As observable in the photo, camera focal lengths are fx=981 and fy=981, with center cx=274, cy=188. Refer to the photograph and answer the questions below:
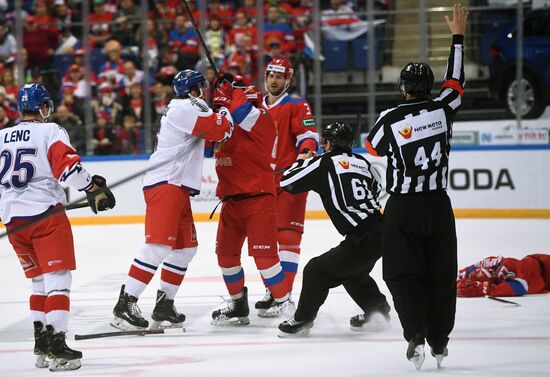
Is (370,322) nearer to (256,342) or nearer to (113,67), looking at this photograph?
(256,342)

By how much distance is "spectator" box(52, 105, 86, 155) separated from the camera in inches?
464

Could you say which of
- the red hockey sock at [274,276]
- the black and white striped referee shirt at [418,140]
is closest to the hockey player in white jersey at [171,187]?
the red hockey sock at [274,276]

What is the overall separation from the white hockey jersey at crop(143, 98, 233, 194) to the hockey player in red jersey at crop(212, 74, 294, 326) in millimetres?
166

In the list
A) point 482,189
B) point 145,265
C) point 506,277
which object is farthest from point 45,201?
Result: point 482,189

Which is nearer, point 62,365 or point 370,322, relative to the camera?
point 62,365

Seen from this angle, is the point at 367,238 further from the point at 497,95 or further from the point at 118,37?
the point at 118,37

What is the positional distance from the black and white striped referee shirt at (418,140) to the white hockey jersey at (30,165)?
4.98 ft

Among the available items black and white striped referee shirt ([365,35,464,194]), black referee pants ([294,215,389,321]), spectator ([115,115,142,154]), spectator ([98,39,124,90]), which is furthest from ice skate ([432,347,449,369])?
spectator ([98,39,124,90])

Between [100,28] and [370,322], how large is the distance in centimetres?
789

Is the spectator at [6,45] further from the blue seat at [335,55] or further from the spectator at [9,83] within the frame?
the blue seat at [335,55]

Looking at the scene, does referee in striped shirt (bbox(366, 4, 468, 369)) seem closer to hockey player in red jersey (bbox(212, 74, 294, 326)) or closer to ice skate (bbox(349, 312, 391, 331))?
ice skate (bbox(349, 312, 391, 331))

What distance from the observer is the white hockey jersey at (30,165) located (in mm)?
4742

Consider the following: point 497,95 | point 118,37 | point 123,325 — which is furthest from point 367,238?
point 118,37

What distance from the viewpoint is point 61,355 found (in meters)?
4.72
